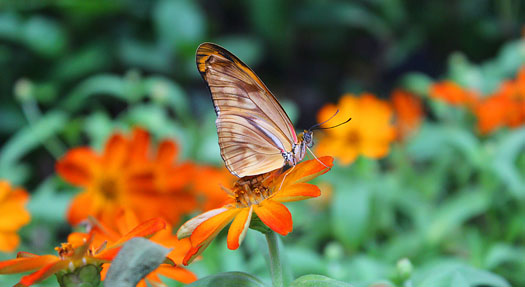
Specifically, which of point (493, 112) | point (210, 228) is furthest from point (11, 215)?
point (493, 112)

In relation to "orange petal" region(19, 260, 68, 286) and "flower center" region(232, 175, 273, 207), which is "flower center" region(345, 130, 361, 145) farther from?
"orange petal" region(19, 260, 68, 286)

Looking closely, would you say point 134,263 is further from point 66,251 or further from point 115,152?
point 115,152

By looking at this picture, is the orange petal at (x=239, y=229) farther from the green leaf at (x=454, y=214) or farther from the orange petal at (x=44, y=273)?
the green leaf at (x=454, y=214)

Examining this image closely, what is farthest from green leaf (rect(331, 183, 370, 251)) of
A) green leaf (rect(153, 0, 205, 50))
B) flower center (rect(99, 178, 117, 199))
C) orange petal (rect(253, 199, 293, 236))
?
green leaf (rect(153, 0, 205, 50))

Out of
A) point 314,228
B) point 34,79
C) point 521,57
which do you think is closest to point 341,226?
point 314,228

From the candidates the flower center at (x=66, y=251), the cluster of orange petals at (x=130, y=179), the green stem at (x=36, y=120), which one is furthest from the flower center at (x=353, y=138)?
the flower center at (x=66, y=251)

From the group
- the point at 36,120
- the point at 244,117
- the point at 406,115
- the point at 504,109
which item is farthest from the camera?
the point at 36,120

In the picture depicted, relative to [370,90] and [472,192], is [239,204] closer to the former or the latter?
[472,192]
